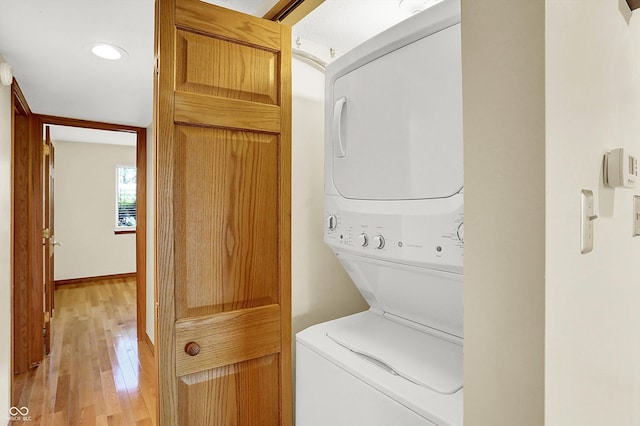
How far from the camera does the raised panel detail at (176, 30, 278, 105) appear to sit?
1.23 meters

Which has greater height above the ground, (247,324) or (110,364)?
(247,324)

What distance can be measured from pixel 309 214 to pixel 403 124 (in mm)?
791

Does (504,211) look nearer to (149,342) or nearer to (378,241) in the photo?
(378,241)

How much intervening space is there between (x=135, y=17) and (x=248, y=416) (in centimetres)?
180

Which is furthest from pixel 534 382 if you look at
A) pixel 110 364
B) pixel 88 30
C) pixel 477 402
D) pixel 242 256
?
pixel 110 364

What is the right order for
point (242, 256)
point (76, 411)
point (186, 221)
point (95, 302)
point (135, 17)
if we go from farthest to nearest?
1. point (95, 302)
2. point (76, 411)
3. point (135, 17)
4. point (242, 256)
5. point (186, 221)

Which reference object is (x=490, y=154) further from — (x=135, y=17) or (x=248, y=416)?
(x=135, y=17)

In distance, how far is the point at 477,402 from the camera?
1.95 ft

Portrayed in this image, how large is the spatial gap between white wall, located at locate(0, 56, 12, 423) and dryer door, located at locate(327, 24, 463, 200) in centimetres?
207

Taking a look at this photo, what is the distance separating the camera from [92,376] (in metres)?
2.87

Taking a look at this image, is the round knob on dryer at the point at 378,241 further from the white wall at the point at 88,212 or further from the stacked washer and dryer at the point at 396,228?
the white wall at the point at 88,212
